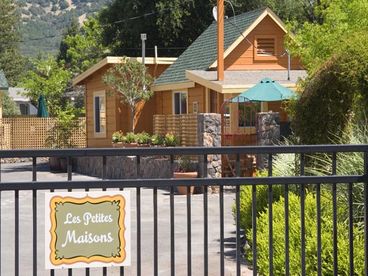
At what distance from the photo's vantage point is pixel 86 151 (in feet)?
15.1

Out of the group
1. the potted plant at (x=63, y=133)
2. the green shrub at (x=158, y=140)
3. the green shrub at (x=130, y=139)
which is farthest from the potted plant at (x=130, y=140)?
the potted plant at (x=63, y=133)

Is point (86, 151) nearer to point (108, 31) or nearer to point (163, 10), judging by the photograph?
point (163, 10)

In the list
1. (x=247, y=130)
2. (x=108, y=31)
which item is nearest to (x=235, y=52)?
(x=247, y=130)

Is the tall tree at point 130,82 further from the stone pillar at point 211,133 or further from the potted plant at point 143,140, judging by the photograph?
the stone pillar at point 211,133

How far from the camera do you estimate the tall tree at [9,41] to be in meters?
83.9

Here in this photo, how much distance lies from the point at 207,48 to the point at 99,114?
20.0 feet

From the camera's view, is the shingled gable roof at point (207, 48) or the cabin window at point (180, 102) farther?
the cabin window at point (180, 102)

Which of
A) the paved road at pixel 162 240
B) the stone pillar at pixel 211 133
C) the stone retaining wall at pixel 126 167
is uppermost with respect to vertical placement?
the stone pillar at pixel 211 133

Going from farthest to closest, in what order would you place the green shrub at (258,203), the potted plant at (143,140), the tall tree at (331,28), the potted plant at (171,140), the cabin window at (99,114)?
the cabin window at (99,114), the potted plant at (143,140), the potted plant at (171,140), the tall tree at (331,28), the green shrub at (258,203)

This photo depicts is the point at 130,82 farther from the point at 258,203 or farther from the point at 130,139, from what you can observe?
the point at 258,203

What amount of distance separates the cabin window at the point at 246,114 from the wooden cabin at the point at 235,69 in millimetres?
59

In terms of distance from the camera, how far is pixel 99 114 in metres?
32.8

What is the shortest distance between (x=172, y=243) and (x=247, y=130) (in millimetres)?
21049

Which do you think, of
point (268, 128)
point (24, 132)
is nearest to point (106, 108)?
point (24, 132)
